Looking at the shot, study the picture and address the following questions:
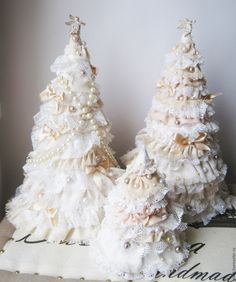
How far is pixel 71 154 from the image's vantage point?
2.85 feet

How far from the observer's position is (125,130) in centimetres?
120

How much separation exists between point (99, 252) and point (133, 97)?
50 cm

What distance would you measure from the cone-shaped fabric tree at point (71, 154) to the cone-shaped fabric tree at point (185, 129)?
0.13m

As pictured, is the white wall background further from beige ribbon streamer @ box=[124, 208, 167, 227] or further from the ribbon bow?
beige ribbon streamer @ box=[124, 208, 167, 227]

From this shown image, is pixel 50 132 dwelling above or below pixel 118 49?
below

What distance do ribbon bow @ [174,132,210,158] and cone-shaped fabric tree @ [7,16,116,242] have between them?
0.56 feet

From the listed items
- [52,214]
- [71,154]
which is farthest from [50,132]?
[52,214]

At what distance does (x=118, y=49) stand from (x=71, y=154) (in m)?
0.40

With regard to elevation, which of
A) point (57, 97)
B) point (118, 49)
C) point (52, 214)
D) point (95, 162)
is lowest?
point (52, 214)

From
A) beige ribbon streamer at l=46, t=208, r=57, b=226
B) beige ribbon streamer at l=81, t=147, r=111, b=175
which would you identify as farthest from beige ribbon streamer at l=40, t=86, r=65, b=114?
beige ribbon streamer at l=46, t=208, r=57, b=226

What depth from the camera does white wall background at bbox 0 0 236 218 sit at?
1082 mm

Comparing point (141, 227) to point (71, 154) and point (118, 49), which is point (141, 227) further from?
point (118, 49)

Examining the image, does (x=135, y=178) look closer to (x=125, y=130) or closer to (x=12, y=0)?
(x=125, y=130)

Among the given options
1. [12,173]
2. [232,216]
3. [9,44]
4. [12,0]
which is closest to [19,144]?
[12,173]
